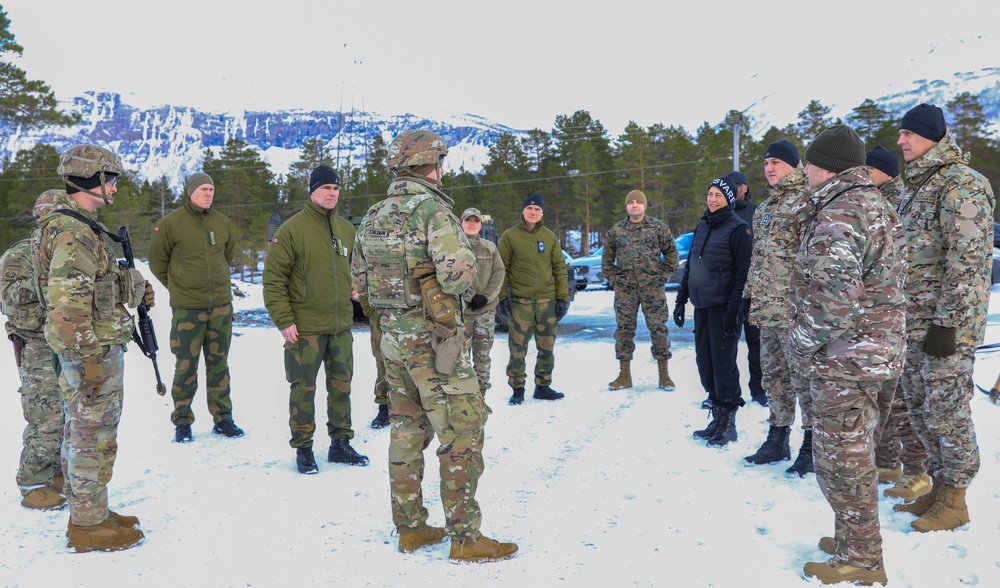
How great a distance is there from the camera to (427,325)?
311 centimetres

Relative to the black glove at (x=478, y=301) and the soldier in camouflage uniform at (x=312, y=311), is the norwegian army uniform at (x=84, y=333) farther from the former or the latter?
the black glove at (x=478, y=301)

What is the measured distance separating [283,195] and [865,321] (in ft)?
159

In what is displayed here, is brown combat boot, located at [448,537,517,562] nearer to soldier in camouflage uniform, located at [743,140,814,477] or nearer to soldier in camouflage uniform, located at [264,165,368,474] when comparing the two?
soldier in camouflage uniform, located at [264,165,368,474]

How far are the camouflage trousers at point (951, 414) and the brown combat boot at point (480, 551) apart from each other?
237 cm

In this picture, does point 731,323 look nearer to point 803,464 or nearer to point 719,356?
point 719,356

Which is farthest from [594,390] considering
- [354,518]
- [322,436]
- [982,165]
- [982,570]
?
[982,165]

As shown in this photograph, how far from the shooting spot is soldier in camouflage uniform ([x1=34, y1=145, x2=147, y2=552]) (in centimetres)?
313

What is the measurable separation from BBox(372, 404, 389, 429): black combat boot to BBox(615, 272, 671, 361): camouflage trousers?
2671 mm

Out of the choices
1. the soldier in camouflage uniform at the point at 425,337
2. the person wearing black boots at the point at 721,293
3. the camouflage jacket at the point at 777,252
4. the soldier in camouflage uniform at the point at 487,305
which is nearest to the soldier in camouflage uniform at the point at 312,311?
the soldier in camouflage uniform at the point at 487,305

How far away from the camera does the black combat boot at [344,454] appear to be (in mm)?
4621

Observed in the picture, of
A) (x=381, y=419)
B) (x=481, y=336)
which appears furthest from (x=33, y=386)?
(x=481, y=336)

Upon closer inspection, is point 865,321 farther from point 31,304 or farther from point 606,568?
point 31,304

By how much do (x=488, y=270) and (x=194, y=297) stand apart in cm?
256

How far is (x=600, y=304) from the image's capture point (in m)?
→ 15.5
